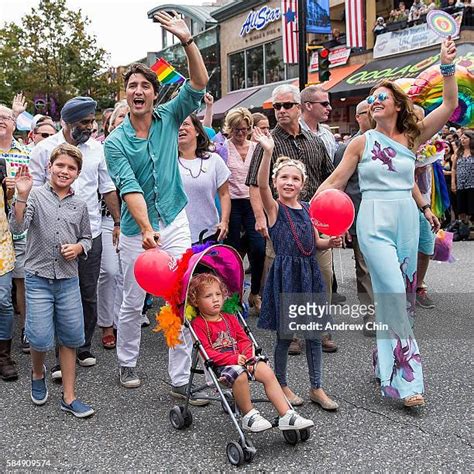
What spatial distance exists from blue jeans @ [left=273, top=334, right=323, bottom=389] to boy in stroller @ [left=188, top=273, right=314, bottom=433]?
0.36 meters

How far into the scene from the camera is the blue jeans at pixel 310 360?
3.84 meters

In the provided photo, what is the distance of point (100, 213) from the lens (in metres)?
4.93

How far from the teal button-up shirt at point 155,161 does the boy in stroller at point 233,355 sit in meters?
0.64

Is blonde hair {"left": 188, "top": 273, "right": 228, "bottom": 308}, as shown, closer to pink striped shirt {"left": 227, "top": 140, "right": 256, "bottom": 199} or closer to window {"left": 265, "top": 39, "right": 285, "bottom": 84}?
pink striped shirt {"left": 227, "top": 140, "right": 256, "bottom": 199}

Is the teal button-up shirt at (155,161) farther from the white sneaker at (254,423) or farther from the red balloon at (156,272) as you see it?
the white sneaker at (254,423)

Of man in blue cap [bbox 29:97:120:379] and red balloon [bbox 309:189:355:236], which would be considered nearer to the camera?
red balloon [bbox 309:189:355:236]

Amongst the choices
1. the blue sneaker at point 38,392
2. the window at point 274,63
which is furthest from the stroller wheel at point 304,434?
the window at point 274,63

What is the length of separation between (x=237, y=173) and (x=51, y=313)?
9.22ft

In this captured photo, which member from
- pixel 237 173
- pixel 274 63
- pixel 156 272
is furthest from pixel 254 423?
pixel 274 63

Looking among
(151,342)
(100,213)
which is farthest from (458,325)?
(100,213)

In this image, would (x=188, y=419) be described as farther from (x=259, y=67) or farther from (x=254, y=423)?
(x=259, y=67)

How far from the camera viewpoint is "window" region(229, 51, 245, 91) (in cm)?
2890

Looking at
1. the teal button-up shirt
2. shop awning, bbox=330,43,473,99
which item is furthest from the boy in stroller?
shop awning, bbox=330,43,473,99

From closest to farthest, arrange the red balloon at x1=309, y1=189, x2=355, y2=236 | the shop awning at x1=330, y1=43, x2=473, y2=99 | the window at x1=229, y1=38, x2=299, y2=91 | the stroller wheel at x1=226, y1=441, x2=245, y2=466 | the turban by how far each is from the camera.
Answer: the stroller wheel at x1=226, y1=441, x2=245, y2=466
the red balloon at x1=309, y1=189, x2=355, y2=236
the turban
the shop awning at x1=330, y1=43, x2=473, y2=99
the window at x1=229, y1=38, x2=299, y2=91
